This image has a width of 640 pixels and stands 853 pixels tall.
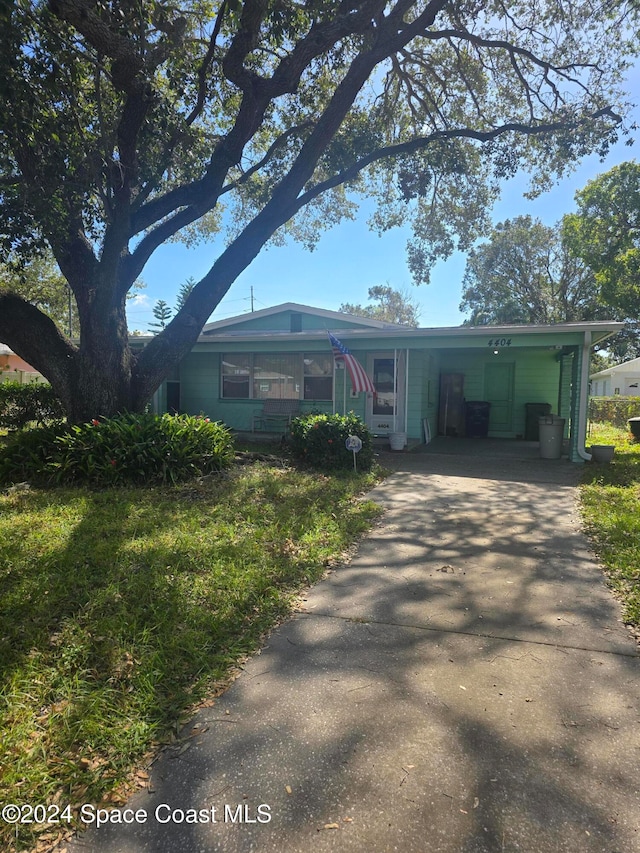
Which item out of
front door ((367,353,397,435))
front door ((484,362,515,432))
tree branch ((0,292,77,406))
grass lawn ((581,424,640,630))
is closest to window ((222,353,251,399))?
front door ((367,353,397,435))

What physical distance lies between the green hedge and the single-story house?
753 centimetres

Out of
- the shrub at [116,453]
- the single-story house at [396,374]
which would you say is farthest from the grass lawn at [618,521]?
the shrub at [116,453]

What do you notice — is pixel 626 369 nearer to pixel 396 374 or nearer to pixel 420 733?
pixel 396 374

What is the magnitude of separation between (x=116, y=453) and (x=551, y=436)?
8.43m

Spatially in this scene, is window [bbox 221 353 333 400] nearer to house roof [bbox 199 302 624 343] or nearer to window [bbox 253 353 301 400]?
window [bbox 253 353 301 400]

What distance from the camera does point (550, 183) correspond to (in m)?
11.5

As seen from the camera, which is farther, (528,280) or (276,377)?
(528,280)

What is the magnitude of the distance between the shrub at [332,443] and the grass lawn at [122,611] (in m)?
2.24

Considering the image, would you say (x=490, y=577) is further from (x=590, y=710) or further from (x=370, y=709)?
(x=370, y=709)

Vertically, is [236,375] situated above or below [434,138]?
below

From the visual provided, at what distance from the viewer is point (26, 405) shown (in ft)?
47.4

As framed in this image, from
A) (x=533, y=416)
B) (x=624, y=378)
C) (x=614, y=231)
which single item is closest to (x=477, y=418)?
(x=533, y=416)

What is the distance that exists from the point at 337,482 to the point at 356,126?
7.88 meters

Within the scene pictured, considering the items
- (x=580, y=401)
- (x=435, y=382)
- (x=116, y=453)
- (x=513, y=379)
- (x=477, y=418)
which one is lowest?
(x=116, y=453)
